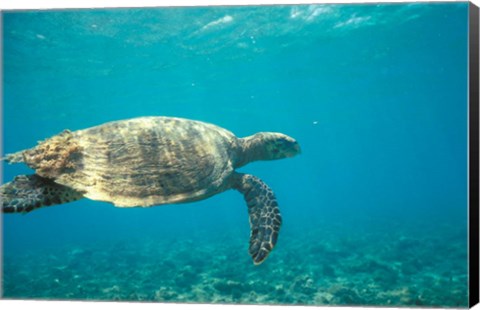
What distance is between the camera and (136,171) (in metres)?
5.09

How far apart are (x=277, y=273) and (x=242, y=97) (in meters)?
24.5

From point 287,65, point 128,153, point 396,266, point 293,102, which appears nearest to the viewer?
point 128,153

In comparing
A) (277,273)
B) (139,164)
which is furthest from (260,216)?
(277,273)

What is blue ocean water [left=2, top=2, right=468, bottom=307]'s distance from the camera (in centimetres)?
876

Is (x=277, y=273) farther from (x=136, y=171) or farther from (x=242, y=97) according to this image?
(x=242, y=97)

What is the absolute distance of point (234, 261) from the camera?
11.1 metres

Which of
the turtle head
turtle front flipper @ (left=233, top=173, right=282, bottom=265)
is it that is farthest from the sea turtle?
the turtle head

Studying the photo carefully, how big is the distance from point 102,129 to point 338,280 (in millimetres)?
6908

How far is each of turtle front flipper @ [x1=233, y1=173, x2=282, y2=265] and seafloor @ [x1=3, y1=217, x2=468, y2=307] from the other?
2.35 m

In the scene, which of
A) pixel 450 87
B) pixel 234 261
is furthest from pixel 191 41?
pixel 450 87

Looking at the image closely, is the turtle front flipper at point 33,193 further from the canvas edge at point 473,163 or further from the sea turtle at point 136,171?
the canvas edge at point 473,163

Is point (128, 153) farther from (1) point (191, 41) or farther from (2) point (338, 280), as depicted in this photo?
(1) point (191, 41)

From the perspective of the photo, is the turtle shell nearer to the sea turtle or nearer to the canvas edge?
the sea turtle

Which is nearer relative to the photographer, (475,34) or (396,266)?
(475,34)
